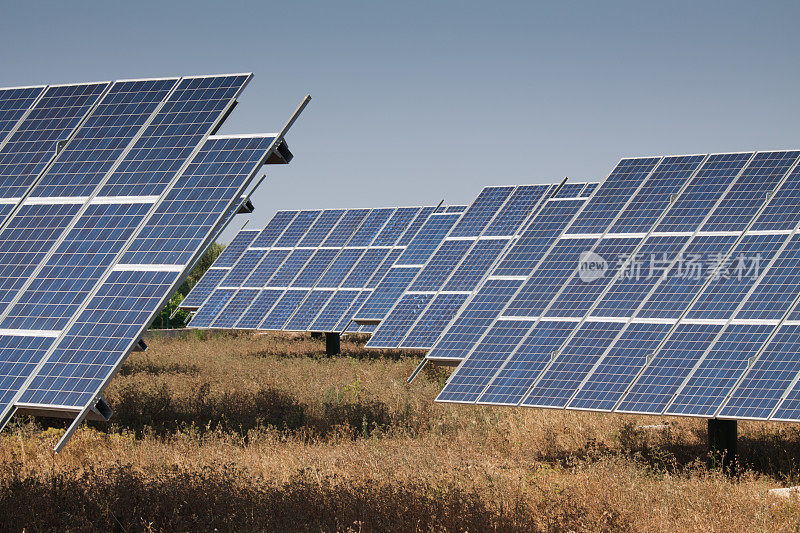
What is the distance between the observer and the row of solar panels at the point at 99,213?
449 inches

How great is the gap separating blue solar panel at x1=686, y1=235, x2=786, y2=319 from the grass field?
8.37 ft

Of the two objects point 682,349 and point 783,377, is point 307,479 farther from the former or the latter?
point 783,377

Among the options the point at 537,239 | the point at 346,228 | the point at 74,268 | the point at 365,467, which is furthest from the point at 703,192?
the point at 346,228

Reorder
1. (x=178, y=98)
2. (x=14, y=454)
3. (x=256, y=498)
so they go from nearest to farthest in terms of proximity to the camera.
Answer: (x=256, y=498), (x=14, y=454), (x=178, y=98)

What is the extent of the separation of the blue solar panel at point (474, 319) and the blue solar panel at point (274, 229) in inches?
747

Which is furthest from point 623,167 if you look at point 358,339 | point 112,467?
point 358,339

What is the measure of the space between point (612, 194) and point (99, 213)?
1010cm

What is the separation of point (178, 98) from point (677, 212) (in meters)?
9.93

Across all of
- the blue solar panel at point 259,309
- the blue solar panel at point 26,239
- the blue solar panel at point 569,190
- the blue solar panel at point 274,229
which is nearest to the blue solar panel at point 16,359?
the blue solar panel at point 26,239

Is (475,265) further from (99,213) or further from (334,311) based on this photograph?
(99,213)

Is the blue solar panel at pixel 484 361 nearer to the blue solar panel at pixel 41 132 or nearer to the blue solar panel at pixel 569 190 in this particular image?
the blue solar panel at pixel 41 132

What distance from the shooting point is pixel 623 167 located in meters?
17.4

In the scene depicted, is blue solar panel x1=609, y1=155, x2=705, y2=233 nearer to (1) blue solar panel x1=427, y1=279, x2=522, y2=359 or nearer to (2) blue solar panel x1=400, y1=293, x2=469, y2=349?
(1) blue solar panel x1=427, y1=279, x2=522, y2=359

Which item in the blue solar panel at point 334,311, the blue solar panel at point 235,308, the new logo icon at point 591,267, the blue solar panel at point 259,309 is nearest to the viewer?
the new logo icon at point 591,267
